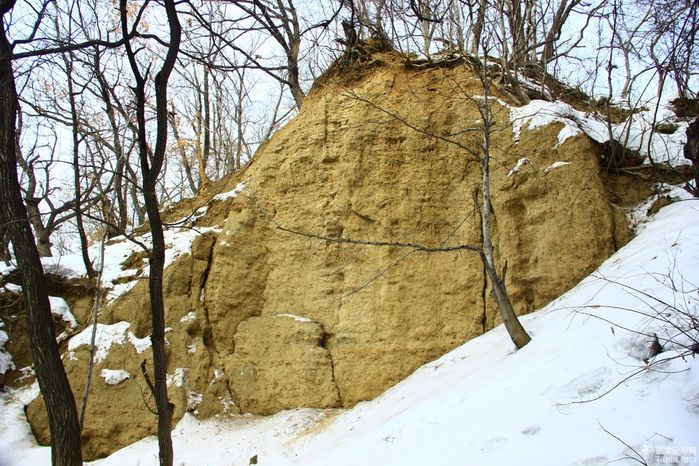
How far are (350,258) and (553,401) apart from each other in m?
4.30

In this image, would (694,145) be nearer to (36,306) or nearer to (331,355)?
(331,355)

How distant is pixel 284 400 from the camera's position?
270 inches

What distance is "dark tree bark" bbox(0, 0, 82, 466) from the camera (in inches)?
176

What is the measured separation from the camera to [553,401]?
3.52 meters

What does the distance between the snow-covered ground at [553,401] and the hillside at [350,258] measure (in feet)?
1.64

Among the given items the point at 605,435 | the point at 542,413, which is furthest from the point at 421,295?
the point at 605,435

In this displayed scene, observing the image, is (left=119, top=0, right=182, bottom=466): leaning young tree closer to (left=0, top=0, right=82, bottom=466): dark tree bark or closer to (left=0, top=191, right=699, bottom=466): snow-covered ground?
(left=0, top=0, right=82, bottom=466): dark tree bark

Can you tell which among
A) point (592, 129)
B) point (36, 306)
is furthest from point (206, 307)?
point (592, 129)

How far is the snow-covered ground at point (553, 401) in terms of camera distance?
3020mm

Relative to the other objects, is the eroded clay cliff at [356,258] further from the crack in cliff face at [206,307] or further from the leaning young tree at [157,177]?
the leaning young tree at [157,177]

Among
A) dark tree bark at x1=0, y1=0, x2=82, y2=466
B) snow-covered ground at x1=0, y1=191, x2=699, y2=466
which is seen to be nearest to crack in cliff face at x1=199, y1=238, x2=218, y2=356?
snow-covered ground at x1=0, y1=191, x2=699, y2=466

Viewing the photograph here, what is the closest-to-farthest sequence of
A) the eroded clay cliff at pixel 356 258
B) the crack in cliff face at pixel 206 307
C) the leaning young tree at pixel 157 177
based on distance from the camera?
the leaning young tree at pixel 157 177 < the eroded clay cliff at pixel 356 258 < the crack in cliff face at pixel 206 307

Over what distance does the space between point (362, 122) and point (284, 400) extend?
4432mm

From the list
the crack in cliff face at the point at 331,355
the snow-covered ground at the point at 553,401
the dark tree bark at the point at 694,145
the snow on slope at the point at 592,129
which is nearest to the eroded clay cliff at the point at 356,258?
the crack in cliff face at the point at 331,355
